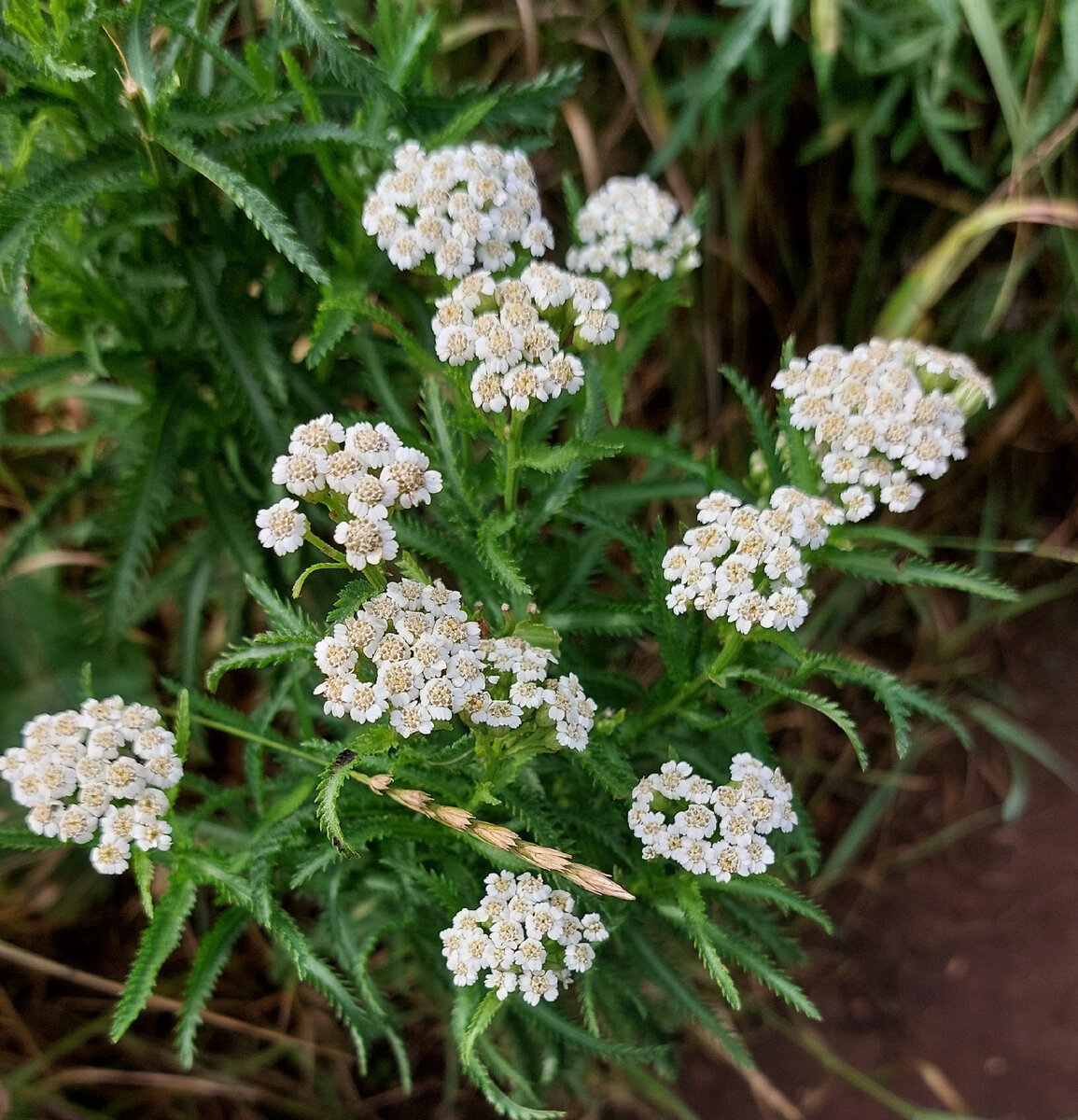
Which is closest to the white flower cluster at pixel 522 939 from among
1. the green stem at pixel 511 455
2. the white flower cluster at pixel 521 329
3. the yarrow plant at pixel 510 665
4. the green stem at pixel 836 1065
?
the yarrow plant at pixel 510 665

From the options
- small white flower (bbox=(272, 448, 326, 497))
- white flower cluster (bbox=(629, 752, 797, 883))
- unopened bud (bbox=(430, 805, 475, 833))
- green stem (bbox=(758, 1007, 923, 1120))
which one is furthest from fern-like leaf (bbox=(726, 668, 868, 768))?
green stem (bbox=(758, 1007, 923, 1120))

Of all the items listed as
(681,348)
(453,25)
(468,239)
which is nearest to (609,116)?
(453,25)

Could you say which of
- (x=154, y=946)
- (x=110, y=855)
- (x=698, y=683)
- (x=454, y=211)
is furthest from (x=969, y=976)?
(x=454, y=211)

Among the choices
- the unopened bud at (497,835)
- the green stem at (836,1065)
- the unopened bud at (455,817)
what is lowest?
the green stem at (836,1065)

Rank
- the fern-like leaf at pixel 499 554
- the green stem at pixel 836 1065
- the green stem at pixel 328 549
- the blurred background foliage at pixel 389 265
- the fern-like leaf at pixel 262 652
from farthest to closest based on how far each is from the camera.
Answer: the green stem at pixel 836 1065, the blurred background foliage at pixel 389 265, the fern-like leaf at pixel 499 554, the fern-like leaf at pixel 262 652, the green stem at pixel 328 549

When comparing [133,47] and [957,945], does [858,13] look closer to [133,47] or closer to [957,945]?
[133,47]

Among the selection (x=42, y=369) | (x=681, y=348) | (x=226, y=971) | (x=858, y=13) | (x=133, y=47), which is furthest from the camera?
(x=681, y=348)

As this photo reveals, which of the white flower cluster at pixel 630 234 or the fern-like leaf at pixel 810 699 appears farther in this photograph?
the white flower cluster at pixel 630 234

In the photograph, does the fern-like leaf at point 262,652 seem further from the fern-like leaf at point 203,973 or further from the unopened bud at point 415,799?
the fern-like leaf at point 203,973
